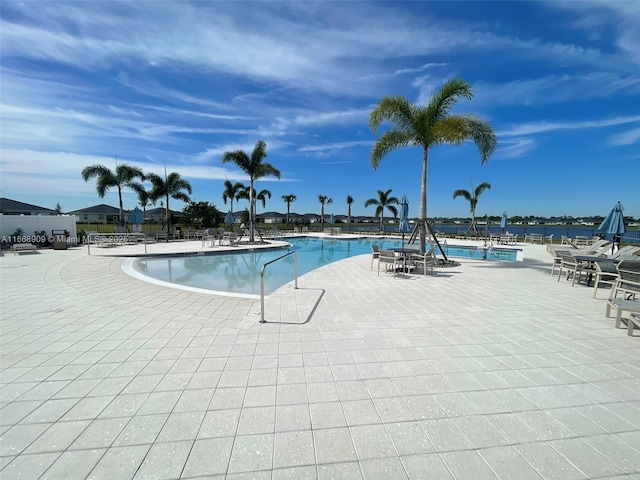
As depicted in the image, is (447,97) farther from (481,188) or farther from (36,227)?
(36,227)

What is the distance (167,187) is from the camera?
22.1 m

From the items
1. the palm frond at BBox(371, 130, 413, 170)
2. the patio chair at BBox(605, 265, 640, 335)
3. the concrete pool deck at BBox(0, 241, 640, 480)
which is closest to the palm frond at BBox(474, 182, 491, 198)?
the palm frond at BBox(371, 130, 413, 170)

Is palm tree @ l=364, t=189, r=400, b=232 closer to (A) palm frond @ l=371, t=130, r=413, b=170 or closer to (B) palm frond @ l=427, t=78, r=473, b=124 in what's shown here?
(A) palm frond @ l=371, t=130, r=413, b=170

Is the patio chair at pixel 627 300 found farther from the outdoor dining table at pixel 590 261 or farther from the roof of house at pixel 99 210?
the roof of house at pixel 99 210

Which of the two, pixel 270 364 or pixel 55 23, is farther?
pixel 55 23

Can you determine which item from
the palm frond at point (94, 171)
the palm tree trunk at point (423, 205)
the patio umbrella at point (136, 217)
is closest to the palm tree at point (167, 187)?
the palm frond at point (94, 171)

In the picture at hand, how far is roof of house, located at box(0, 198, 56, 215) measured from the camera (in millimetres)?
16970

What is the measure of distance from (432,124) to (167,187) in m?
21.1

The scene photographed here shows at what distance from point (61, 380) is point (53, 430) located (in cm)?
84

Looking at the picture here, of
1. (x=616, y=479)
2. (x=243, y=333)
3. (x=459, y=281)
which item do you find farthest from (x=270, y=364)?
(x=459, y=281)

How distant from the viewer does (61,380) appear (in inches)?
100

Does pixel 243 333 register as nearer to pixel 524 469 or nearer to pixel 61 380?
pixel 61 380

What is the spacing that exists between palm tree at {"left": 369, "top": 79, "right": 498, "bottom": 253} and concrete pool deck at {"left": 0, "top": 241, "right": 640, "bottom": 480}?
20.9 ft

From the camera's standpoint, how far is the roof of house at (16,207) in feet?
55.7
